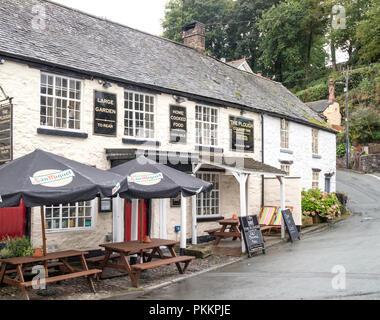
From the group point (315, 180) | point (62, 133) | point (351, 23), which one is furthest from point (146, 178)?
point (351, 23)

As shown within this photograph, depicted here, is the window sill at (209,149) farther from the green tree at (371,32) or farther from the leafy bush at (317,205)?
the green tree at (371,32)

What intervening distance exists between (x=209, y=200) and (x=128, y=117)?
470 centimetres

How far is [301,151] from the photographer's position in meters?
20.1

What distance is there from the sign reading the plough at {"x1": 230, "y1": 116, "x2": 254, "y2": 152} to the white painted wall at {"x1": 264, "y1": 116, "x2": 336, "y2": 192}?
1171mm

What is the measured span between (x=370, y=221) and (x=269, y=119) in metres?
6.18

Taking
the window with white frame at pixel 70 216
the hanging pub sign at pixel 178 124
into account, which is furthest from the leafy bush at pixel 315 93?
the window with white frame at pixel 70 216

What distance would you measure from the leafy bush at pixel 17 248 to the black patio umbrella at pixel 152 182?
2508 mm

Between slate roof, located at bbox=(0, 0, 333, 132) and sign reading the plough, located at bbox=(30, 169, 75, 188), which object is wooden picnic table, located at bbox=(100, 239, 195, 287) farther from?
slate roof, located at bbox=(0, 0, 333, 132)

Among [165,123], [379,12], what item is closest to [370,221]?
[165,123]

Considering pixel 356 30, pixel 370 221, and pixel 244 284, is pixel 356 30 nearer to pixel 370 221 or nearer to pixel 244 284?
pixel 370 221

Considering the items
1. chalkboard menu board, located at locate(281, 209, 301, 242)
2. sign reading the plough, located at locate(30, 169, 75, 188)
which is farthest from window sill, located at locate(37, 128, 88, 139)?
chalkboard menu board, located at locate(281, 209, 301, 242)

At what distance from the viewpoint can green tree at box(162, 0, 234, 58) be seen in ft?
146

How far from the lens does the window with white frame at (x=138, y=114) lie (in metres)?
12.4

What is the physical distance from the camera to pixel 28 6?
41.7ft
